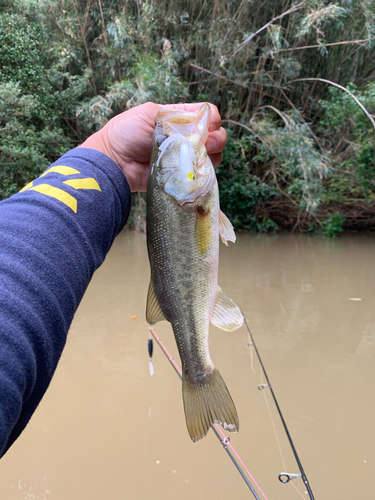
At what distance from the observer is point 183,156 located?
3.91 ft

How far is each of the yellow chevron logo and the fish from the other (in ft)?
0.64

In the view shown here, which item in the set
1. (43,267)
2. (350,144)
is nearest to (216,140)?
(43,267)

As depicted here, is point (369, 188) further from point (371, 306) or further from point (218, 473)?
point (218, 473)

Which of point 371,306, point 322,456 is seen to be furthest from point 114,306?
point 371,306

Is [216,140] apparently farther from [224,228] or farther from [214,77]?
[214,77]

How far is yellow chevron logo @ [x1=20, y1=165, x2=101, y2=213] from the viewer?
1.03 metres

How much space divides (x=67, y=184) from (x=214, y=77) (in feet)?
30.1

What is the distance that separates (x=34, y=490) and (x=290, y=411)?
2.01 m

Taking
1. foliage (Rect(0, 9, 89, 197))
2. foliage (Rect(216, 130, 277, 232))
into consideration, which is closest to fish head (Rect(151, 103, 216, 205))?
foliage (Rect(0, 9, 89, 197))

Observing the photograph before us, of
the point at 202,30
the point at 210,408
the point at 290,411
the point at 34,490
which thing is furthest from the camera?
the point at 202,30

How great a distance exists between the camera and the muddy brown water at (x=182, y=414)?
8.09 feet

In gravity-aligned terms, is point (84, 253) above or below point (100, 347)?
above

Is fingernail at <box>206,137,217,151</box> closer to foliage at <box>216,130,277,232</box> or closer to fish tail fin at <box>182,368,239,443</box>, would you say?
fish tail fin at <box>182,368,239,443</box>

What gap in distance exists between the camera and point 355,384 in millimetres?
3463
